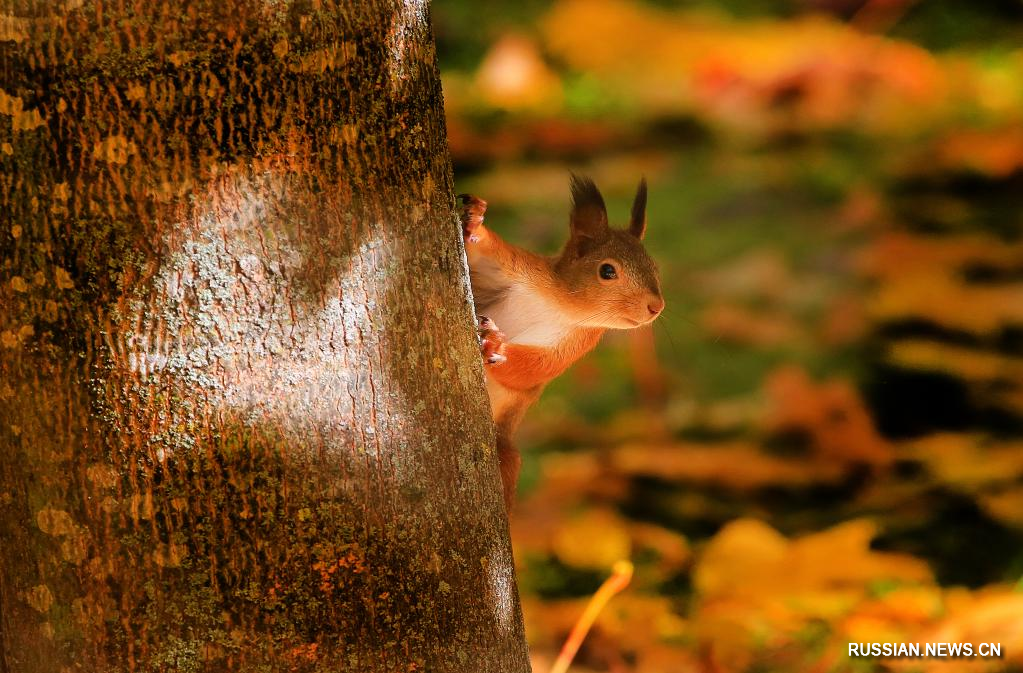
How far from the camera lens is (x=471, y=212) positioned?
1.96 metres

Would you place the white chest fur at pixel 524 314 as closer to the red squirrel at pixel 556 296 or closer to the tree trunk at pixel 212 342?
the red squirrel at pixel 556 296

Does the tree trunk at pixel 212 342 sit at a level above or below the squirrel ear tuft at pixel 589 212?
below

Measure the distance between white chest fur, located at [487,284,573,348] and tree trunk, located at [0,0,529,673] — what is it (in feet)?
3.07

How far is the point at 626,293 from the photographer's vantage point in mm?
2424

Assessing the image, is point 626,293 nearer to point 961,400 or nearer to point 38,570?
point 38,570

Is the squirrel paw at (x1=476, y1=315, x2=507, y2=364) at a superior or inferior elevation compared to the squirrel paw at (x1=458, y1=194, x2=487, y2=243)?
inferior

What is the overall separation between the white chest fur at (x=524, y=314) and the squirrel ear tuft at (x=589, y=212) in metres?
0.18

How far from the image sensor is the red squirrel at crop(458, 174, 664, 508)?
2.41m

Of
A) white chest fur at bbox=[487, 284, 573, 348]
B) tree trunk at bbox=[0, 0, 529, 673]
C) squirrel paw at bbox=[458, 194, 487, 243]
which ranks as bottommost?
tree trunk at bbox=[0, 0, 529, 673]

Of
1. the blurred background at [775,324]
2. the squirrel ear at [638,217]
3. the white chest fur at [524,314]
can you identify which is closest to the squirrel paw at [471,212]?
the white chest fur at [524,314]

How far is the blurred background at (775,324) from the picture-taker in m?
2.99

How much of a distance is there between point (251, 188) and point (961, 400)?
11.1 ft

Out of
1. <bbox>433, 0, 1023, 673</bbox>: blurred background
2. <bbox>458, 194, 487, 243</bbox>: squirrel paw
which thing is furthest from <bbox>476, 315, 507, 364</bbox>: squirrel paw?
<bbox>433, 0, 1023, 673</bbox>: blurred background

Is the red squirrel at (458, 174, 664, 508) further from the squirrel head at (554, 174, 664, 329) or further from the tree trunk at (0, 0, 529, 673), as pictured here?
Answer: the tree trunk at (0, 0, 529, 673)
